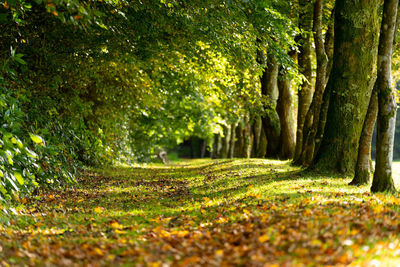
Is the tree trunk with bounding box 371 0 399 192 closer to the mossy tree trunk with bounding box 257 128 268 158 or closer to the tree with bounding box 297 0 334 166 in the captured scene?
the tree with bounding box 297 0 334 166

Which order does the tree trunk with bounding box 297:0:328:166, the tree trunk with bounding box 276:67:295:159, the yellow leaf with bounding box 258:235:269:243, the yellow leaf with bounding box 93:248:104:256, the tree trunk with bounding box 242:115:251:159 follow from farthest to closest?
the tree trunk with bounding box 242:115:251:159, the tree trunk with bounding box 276:67:295:159, the tree trunk with bounding box 297:0:328:166, the yellow leaf with bounding box 93:248:104:256, the yellow leaf with bounding box 258:235:269:243

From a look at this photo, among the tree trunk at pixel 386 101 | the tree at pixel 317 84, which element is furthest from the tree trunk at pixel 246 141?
the tree trunk at pixel 386 101

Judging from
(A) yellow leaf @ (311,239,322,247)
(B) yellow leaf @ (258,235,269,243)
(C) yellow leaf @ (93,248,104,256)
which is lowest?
(C) yellow leaf @ (93,248,104,256)

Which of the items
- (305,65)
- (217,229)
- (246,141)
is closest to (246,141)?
(246,141)

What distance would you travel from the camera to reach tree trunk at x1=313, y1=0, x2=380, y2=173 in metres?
11.9

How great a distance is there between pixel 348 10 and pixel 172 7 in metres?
4.90

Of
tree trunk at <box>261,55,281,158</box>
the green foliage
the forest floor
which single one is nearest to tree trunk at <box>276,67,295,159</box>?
tree trunk at <box>261,55,281,158</box>

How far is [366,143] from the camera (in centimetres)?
1003

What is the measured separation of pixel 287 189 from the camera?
A: 941 centimetres

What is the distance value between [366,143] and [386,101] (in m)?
1.59

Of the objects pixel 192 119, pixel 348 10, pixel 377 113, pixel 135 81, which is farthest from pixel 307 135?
pixel 192 119

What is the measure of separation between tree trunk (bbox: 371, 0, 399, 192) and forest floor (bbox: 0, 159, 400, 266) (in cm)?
83

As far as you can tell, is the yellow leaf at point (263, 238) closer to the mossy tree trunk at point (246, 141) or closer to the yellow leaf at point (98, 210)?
the yellow leaf at point (98, 210)

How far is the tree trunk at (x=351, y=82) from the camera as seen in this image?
39.0 ft
